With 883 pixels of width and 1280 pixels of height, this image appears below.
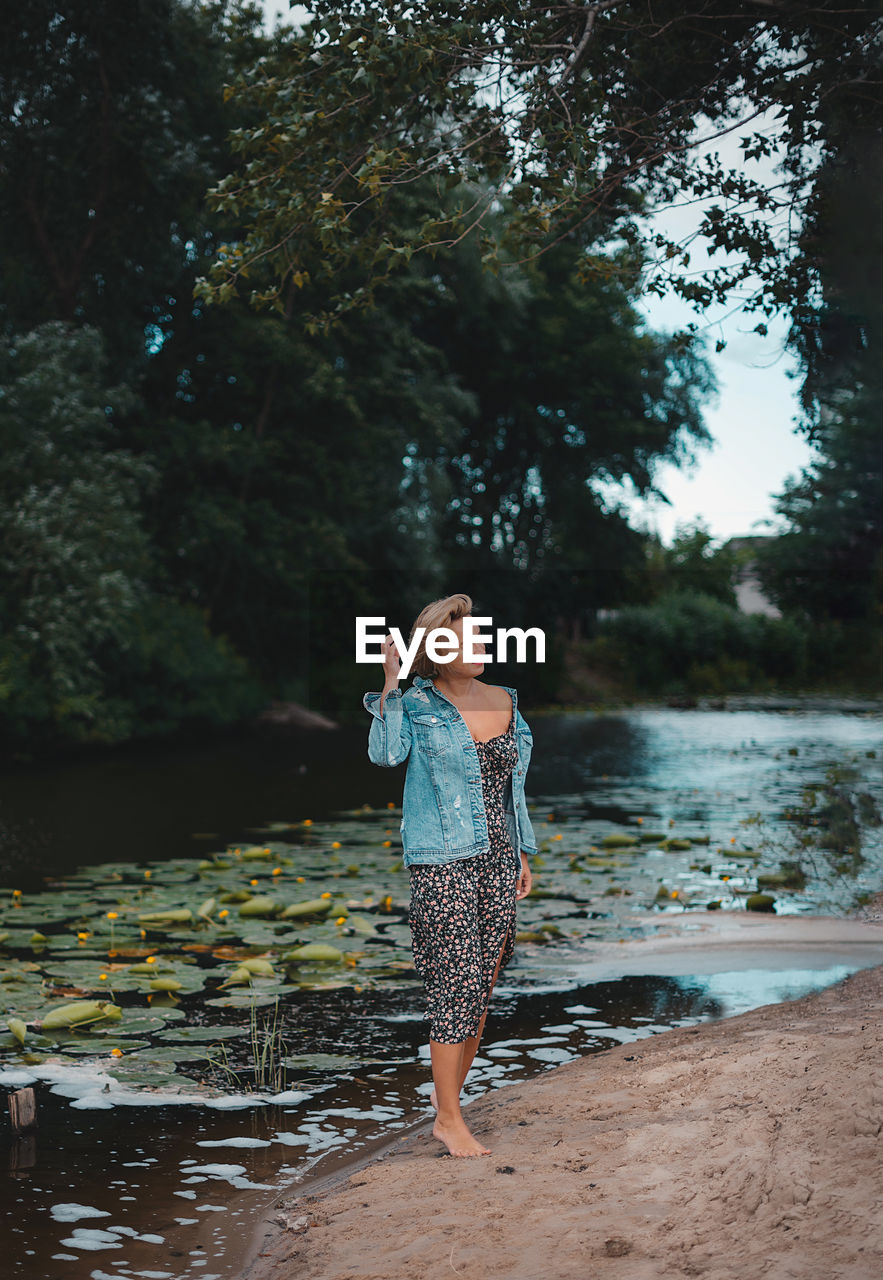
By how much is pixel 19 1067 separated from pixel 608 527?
40146mm

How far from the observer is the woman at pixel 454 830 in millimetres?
4621

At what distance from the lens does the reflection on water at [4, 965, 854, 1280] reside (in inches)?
163

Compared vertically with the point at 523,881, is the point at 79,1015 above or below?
below

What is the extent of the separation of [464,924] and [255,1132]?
1.32 meters

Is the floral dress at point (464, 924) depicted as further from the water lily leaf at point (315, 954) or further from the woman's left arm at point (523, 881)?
the water lily leaf at point (315, 954)

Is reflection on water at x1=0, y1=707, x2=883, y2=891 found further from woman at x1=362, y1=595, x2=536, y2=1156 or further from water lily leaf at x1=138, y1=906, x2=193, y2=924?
woman at x1=362, y1=595, x2=536, y2=1156

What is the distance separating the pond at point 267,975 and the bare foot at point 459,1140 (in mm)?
541

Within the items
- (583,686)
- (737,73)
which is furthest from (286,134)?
(583,686)

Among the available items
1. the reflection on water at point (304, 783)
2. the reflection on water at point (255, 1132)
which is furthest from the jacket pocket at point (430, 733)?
the reflection on water at point (304, 783)

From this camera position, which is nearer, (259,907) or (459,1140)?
(459,1140)

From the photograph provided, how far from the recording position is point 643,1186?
3898 millimetres

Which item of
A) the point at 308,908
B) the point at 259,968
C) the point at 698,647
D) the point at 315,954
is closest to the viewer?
the point at 259,968

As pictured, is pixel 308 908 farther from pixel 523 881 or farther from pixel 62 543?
pixel 62 543

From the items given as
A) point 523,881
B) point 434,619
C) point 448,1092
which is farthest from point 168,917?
point 434,619
